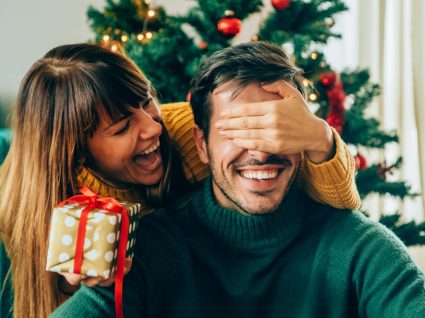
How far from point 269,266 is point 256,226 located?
3.4 inches

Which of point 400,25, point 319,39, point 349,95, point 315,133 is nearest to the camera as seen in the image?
point 315,133

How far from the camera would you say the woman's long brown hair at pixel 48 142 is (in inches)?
47.8

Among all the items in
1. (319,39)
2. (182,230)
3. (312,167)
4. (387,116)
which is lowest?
(387,116)

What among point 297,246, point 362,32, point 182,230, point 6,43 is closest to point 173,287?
point 182,230

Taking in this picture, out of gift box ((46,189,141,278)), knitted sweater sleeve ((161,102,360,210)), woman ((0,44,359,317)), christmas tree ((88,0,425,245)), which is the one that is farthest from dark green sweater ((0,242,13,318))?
knitted sweater sleeve ((161,102,360,210))

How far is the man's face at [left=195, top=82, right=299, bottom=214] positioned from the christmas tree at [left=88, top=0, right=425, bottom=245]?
0.58 metres

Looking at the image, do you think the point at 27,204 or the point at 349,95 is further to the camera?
the point at 349,95

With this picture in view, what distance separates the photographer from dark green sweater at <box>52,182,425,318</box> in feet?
3.41

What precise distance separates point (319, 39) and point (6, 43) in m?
1.47

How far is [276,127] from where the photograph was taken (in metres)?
0.99

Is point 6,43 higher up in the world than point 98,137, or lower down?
higher up

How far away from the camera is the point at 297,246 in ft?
3.75

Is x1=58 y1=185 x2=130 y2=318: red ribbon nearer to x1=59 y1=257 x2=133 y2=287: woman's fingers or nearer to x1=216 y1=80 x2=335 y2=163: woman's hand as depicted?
x1=59 y1=257 x2=133 y2=287: woman's fingers

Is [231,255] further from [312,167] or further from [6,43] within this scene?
[6,43]
